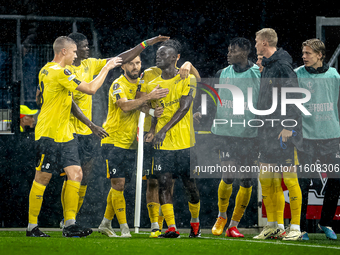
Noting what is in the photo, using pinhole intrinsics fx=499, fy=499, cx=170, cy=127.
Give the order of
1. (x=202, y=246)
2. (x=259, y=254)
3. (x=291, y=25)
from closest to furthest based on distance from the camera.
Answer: (x=259, y=254) → (x=202, y=246) → (x=291, y=25)

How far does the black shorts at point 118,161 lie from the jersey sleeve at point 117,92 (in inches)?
19.5

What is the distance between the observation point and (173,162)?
486 cm

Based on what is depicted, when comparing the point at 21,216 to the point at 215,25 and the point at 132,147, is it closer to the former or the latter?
the point at 132,147

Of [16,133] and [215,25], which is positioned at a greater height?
[215,25]

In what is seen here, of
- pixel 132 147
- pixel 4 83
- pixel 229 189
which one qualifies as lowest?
pixel 229 189

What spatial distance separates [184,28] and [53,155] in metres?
3.38

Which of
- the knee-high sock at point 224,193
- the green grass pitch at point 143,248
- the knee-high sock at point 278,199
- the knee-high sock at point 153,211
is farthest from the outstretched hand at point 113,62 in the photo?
the knee-high sock at point 278,199

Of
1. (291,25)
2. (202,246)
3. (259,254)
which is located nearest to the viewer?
(259,254)

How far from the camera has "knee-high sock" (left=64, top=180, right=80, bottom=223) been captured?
15.2 feet

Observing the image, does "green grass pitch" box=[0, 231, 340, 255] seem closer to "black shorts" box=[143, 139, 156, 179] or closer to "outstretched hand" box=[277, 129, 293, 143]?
"black shorts" box=[143, 139, 156, 179]

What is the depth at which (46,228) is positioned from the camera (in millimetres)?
6227

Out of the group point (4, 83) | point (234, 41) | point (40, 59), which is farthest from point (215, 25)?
point (4, 83)

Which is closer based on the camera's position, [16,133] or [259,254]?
[259,254]

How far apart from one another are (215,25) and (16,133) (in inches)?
125
